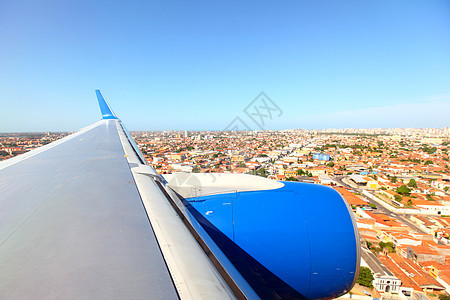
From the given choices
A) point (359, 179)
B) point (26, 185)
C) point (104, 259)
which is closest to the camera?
point (104, 259)

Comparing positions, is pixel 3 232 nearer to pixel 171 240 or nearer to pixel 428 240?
pixel 171 240

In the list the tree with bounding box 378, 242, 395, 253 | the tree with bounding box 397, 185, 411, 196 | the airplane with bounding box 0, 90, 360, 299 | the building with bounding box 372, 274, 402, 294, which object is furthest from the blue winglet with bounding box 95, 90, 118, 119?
the tree with bounding box 397, 185, 411, 196

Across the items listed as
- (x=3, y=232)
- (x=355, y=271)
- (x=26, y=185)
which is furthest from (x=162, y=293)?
(x=355, y=271)

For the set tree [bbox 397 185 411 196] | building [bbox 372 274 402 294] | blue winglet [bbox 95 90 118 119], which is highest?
blue winglet [bbox 95 90 118 119]

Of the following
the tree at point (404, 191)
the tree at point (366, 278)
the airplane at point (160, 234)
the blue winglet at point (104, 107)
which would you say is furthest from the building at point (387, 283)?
the tree at point (404, 191)

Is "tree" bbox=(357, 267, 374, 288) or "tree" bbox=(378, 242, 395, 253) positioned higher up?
"tree" bbox=(357, 267, 374, 288)

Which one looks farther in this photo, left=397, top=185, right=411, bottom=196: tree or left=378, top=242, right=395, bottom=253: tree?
left=397, top=185, right=411, bottom=196: tree

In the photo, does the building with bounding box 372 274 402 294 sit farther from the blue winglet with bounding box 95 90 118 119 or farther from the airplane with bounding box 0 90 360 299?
the blue winglet with bounding box 95 90 118 119

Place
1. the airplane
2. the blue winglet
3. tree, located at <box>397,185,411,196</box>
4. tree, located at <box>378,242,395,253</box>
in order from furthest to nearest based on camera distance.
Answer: tree, located at <box>397,185,411,196</box> < tree, located at <box>378,242,395,253</box> < the blue winglet < the airplane

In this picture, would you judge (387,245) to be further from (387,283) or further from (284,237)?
(284,237)
